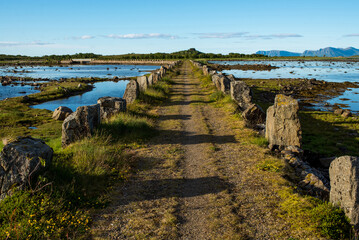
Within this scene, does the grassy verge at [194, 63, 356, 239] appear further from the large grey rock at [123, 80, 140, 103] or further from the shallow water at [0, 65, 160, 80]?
the shallow water at [0, 65, 160, 80]

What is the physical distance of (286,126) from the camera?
1068 centimetres

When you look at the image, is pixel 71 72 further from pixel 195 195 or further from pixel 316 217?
pixel 316 217

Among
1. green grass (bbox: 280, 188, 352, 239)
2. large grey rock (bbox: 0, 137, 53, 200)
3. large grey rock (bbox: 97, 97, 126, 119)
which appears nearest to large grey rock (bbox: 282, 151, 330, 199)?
green grass (bbox: 280, 188, 352, 239)

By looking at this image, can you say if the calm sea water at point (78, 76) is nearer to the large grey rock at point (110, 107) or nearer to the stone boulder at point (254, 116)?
the large grey rock at point (110, 107)

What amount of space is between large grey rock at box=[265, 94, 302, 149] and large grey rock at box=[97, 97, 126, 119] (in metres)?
7.80

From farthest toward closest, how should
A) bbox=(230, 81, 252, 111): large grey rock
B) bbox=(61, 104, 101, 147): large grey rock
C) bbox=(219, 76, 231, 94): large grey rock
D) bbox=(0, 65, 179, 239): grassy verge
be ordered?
1. bbox=(219, 76, 231, 94): large grey rock
2. bbox=(230, 81, 252, 111): large grey rock
3. bbox=(61, 104, 101, 147): large grey rock
4. bbox=(0, 65, 179, 239): grassy verge

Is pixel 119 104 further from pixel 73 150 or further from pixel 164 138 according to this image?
pixel 73 150

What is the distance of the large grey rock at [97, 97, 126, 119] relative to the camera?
48.0 ft

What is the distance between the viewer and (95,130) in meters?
11.0

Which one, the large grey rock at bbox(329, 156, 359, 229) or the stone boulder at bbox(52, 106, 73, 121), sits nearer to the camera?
the large grey rock at bbox(329, 156, 359, 229)

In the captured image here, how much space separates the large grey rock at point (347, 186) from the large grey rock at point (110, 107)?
1092 cm

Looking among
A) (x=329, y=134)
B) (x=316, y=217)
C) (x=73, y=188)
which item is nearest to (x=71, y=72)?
(x=329, y=134)

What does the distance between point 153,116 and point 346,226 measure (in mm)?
11746

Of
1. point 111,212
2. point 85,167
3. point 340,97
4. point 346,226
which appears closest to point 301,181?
point 346,226
